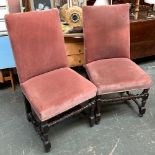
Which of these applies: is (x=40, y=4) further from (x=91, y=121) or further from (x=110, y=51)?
(x=91, y=121)

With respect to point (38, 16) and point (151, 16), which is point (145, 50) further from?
point (38, 16)

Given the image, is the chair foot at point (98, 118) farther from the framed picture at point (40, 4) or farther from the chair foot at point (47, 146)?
the framed picture at point (40, 4)

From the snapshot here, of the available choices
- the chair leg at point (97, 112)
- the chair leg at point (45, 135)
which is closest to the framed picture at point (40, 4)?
the chair leg at point (97, 112)

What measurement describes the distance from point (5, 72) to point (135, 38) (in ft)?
4.57

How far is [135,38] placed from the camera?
2475 mm

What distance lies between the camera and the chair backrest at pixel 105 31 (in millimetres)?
1889

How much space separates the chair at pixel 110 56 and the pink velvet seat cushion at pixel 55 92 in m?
0.15

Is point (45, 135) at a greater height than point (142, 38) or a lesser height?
lesser

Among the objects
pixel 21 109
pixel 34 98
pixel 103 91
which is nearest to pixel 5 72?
pixel 21 109

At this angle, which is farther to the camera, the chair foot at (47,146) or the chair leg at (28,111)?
the chair leg at (28,111)

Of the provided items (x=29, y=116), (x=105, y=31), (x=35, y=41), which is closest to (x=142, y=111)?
(x=105, y=31)

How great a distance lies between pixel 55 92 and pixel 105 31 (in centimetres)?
71

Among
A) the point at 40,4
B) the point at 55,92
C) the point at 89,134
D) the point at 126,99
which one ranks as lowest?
the point at 89,134

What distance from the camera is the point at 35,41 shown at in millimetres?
1691
